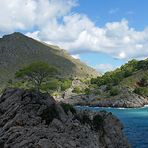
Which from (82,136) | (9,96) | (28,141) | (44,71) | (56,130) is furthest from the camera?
(44,71)

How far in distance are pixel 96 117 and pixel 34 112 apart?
15.7 metres

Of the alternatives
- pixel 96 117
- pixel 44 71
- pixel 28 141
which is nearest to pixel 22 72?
pixel 44 71

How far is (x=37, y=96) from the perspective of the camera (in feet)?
168

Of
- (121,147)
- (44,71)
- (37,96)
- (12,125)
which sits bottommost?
(121,147)

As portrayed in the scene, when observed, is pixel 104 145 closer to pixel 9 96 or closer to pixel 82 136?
pixel 82 136

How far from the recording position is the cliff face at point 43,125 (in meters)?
43.1

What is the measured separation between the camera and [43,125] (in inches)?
1863

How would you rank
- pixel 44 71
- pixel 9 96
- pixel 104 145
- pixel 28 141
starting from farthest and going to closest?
pixel 44 71, pixel 104 145, pixel 9 96, pixel 28 141

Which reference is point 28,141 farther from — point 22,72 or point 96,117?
point 22,72

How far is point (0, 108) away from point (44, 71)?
211ft

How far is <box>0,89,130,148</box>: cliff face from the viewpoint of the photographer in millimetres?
43112

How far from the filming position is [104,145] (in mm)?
59000

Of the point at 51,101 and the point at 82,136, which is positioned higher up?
the point at 51,101

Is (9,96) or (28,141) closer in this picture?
(28,141)
